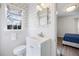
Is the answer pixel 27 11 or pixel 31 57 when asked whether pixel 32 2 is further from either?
pixel 31 57

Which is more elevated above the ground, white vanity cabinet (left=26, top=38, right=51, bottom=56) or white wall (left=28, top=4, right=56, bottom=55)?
white wall (left=28, top=4, right=56, bottom=55)

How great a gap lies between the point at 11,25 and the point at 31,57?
1.69 feet

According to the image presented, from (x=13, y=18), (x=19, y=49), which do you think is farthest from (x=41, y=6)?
(x=19, y=49)

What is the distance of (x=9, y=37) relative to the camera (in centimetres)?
142

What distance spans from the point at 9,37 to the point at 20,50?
9.4 inches

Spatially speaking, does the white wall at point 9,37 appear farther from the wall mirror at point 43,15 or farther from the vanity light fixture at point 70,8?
the vanity light fixture at point 70,8

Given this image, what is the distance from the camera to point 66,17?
1420 millimetres

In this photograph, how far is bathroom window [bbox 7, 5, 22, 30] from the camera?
140 cm

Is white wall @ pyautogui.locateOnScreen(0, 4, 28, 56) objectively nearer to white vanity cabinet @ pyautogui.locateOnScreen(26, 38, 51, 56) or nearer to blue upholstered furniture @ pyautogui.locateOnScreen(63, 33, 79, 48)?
white vanity cabinet @ pyautogui.locateOnScreen(26, 38, 51, 56)

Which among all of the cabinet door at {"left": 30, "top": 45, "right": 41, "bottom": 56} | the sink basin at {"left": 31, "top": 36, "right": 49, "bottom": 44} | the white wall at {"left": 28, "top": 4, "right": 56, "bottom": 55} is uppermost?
the white wall at {"left": 28, "top": 4, "right": 56, "bottom": 55}

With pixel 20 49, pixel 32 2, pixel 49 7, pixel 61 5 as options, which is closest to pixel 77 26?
pixel 61 5

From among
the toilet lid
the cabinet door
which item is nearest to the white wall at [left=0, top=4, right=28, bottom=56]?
the toilet lid

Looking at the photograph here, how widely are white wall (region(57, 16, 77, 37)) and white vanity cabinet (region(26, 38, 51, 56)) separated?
212 mm

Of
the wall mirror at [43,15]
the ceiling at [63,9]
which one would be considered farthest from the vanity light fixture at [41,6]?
the ceiling at [63,9]
